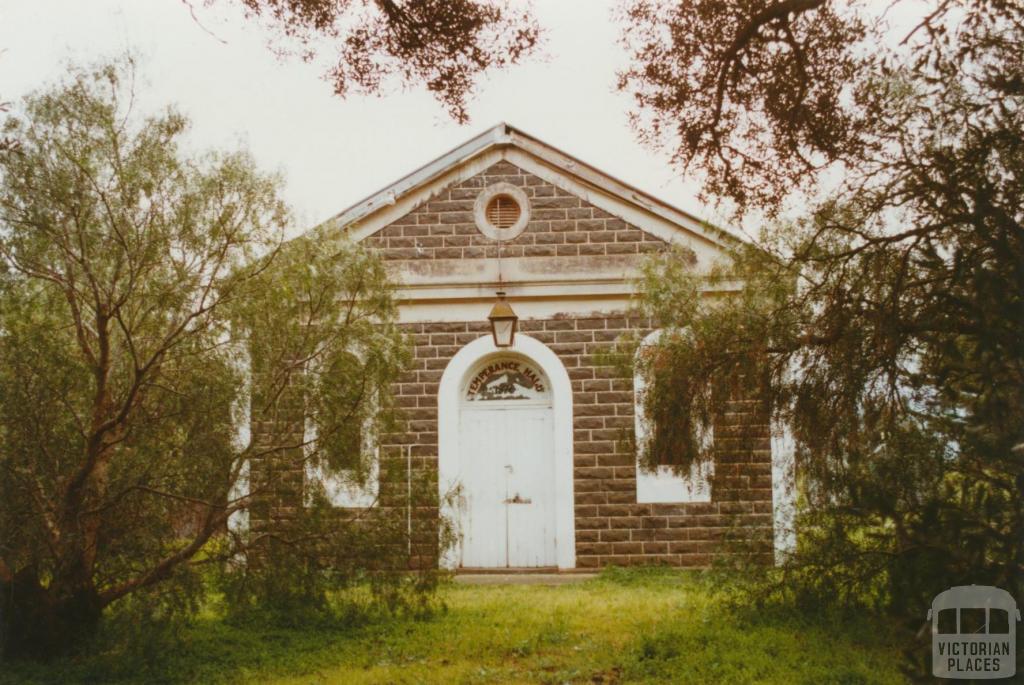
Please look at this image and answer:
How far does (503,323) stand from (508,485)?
2570 millimetres

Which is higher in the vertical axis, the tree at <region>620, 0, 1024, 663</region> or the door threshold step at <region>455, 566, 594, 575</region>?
the tree at <region>620, 0, 1024, 663</region>

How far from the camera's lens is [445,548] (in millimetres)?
9227

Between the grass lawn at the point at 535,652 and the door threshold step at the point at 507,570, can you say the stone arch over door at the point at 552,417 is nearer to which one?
the door threshold step at the point at 507,570

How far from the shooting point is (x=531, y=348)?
44.4ft

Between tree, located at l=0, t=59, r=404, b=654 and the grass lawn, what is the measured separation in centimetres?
81

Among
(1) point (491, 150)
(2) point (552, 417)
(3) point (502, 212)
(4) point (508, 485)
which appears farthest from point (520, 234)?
(4) point (508, 485)

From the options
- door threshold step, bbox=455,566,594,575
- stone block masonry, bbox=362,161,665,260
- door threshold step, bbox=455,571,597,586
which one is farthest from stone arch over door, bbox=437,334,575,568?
stone block masonry, bbox=362,161,665,260

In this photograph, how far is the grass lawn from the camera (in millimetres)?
7379

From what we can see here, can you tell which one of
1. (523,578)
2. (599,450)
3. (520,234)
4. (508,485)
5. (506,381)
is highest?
(520,234)

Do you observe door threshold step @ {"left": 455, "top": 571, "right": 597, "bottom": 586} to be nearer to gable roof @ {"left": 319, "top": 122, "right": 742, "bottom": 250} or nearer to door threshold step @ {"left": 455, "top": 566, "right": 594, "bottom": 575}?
door threshold step @ {"left": 455, "top": 566, "right": 594, "bottom": 575}

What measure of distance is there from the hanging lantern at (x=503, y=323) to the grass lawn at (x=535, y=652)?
3.66m

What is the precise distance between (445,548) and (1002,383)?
19.0ft

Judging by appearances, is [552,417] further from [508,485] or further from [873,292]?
[873,292]

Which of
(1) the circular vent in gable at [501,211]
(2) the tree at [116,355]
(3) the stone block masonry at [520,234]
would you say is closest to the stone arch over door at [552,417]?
(3) the stone block masonry at [520,234]
